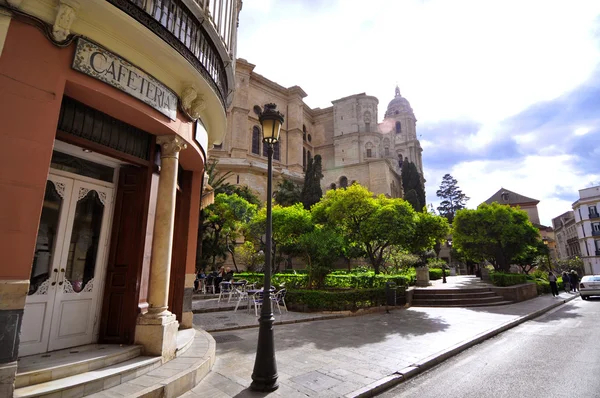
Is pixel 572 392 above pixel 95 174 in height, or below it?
below

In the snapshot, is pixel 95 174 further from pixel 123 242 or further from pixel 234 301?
pixel 234 301

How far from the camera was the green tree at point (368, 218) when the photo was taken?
1220cm

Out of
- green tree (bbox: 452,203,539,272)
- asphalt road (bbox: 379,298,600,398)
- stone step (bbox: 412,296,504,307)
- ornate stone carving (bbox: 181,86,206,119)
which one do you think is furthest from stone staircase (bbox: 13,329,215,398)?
green tree (bbox: 452,203,539,272)

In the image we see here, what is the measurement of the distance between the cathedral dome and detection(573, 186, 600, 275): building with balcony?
3006cm

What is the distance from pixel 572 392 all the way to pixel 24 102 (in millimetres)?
7422

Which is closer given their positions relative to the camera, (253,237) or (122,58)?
(122,58)

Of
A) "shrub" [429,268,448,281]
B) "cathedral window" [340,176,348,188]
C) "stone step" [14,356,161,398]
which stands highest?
"cathedral window" [340,176,348,188]

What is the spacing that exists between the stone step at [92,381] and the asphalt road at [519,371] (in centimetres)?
324

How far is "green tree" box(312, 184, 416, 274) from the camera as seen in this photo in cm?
1220

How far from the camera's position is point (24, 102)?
318 cm

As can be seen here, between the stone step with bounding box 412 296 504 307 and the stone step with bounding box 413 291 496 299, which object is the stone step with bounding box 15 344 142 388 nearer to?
the stone step with bounding box 412 296 504 307

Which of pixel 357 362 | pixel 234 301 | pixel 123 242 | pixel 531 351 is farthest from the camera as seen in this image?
pixel 234 301

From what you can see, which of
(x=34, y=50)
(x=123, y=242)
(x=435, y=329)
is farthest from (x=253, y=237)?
(x=34, y=50)

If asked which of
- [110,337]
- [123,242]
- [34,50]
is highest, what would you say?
[34,50]
